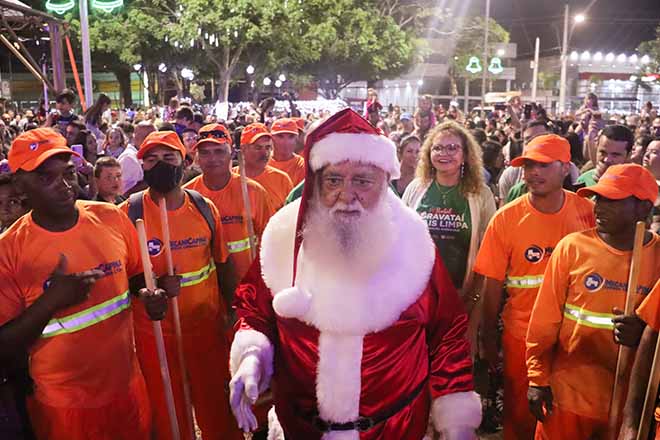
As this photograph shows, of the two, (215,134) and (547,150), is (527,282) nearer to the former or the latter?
(547,150)

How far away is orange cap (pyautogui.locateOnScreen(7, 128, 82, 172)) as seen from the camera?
117 inches

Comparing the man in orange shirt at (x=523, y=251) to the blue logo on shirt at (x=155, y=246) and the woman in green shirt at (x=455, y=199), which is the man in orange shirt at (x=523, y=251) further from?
the blue logo on shirt at (x=155, y=246)

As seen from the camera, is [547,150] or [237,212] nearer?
[547,150]

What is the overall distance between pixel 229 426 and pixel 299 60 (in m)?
28.2

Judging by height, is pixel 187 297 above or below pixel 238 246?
below

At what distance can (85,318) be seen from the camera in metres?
3.13

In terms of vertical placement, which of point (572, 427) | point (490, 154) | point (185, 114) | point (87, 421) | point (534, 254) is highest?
point (185, 114)

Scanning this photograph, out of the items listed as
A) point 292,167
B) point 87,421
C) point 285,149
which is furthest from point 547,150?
point 285,149

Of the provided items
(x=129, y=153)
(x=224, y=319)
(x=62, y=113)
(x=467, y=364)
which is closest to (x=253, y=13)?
(x=62, y=113)

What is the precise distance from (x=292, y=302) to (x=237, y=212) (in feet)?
8.21

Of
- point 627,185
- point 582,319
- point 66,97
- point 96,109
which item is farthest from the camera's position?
point 96,109

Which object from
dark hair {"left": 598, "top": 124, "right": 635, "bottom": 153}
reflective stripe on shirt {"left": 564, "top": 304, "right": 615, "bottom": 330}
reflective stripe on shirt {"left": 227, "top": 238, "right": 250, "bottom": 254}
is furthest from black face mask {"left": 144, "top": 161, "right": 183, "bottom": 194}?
dark hair {"left": 598, "top": 124, "right": 635, "bottom": 153}

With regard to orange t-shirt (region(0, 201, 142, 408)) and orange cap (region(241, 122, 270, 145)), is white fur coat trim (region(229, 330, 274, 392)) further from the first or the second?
orange cap (region(241, 122, 270, 145))

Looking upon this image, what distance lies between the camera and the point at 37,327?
2812 mm
